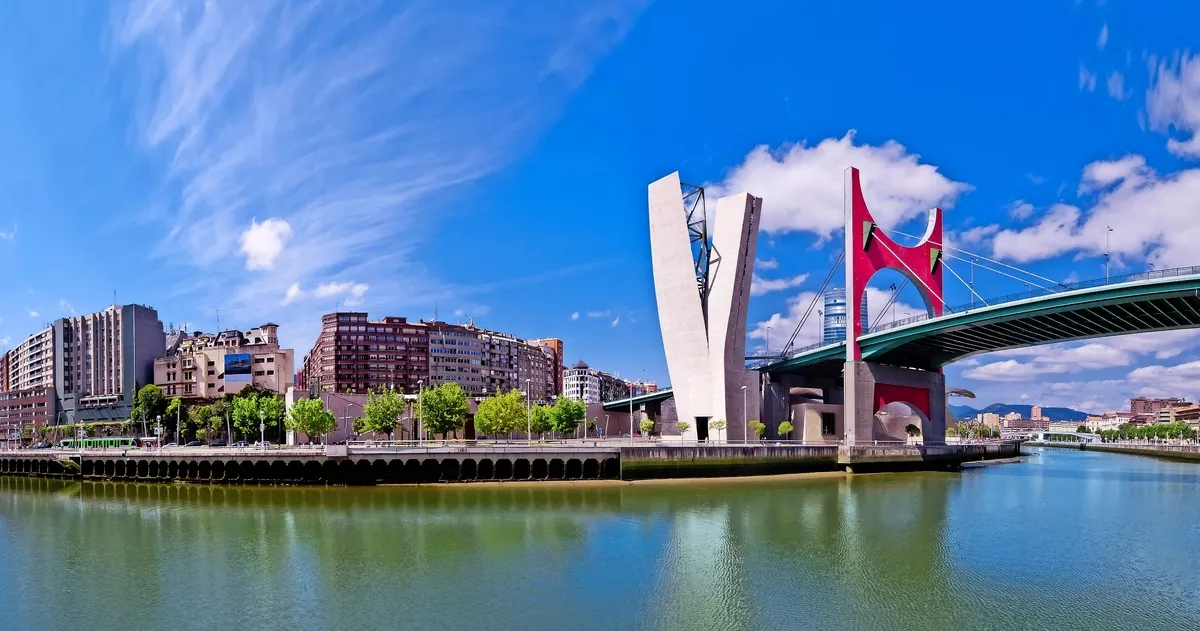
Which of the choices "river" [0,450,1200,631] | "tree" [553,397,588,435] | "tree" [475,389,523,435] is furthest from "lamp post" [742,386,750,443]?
"river" [0,450,1200,631]

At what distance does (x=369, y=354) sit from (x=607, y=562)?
272 feet

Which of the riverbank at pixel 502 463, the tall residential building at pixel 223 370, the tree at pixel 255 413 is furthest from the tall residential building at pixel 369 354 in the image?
the riverbank at pixel 502 463

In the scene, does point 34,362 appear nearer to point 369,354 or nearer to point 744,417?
point 369,354

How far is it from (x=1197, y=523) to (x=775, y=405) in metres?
34.7

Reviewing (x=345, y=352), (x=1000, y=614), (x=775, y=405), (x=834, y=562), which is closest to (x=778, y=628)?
(x=1000, y=614)

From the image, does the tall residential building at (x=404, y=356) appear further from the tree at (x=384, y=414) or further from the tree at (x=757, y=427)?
the tree at (x=757, y=427)

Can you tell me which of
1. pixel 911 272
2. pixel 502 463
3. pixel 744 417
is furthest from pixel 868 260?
pixel 502 463

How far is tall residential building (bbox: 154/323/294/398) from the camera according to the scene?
299ft

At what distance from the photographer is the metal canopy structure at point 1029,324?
44.0 m

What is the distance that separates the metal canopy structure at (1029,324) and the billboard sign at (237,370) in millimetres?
61206

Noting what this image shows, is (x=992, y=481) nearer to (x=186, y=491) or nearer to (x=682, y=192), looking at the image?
(x=682, y=192)

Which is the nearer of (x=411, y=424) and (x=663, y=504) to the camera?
(x=663, y=504)

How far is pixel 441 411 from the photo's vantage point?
5456cm

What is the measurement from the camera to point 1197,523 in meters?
28.4
